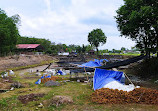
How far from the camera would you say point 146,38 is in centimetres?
1219

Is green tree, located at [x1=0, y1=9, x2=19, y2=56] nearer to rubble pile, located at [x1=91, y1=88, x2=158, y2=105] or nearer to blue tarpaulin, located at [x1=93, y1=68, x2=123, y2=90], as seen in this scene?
blue tarpaulin, located at [x1=93, y1=68, x2=123, y2=90]

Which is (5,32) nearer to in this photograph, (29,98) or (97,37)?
(29,98)

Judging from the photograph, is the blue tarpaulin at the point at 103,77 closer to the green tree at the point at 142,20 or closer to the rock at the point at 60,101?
the rock at the point at 60,101

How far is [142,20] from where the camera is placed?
10477mm

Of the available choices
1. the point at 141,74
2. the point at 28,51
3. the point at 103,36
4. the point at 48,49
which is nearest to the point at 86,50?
the point at 103,36

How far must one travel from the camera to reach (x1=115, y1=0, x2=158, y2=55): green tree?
9.73 metres

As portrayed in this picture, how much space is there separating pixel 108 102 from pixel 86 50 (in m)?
48.3

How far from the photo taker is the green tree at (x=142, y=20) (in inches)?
383

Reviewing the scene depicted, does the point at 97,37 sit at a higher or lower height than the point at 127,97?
higher

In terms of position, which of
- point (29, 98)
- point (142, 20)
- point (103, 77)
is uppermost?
point (142, 20)

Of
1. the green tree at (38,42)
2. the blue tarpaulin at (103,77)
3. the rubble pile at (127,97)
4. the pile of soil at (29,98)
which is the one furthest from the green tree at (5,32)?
the rubble pile at (127,97)

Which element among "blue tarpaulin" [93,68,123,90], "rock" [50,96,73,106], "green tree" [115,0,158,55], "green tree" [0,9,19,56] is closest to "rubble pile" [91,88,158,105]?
"rock" [50,96,73,106]

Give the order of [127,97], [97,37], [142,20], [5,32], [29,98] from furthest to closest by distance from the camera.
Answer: [97,37] → [5,32] → [142,20] → [29,98] → [127,97]

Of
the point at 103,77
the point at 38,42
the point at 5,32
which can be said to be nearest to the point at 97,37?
the point at 38,42
